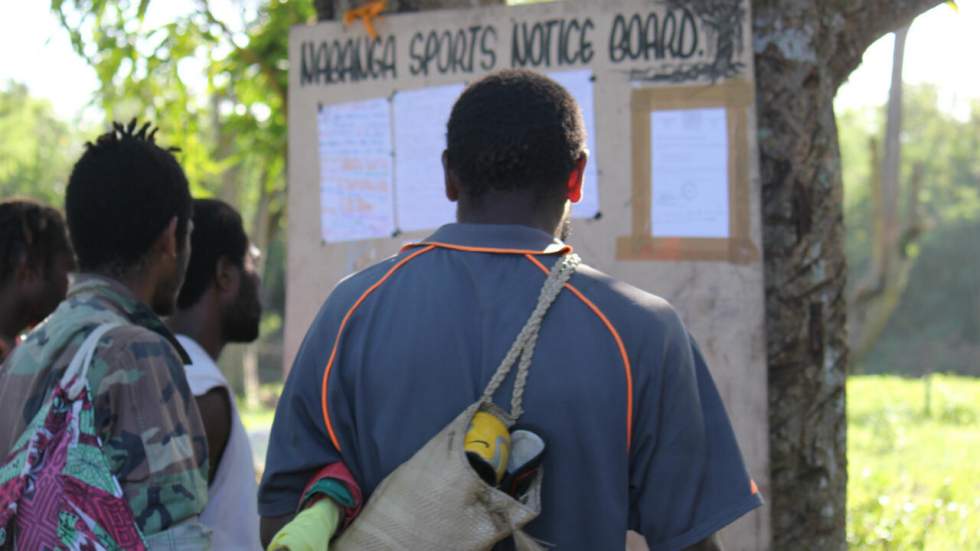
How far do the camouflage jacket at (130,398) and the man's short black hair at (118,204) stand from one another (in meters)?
0.08

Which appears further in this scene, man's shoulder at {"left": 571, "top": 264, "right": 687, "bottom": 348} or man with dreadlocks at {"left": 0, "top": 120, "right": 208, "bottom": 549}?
man with dreadlocks at {"left": 0, "top": 120, "right": 208, "bottom": 549}

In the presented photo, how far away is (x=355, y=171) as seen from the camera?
3.85 meters

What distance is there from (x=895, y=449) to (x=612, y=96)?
840 cm

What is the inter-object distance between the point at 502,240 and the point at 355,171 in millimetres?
1910

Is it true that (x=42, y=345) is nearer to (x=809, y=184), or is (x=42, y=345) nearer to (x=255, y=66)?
(x=809, y=184)

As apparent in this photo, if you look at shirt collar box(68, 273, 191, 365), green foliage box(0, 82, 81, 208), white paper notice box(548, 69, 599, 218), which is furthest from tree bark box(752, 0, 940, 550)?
green foliage box(0, 82, 81, 208)

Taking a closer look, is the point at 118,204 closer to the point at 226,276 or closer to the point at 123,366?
the point at 123,366

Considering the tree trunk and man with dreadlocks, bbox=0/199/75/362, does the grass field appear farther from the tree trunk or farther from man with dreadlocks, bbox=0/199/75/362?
man with dreadlocks, bbox=0/199/75/362

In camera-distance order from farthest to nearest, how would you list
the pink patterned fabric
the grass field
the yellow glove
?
the grass field, the pink patterned fabric, the yellow glove

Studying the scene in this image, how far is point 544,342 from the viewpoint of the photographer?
6.26 feet

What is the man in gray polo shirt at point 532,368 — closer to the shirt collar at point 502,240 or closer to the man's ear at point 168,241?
the shirt collar at point 502,240

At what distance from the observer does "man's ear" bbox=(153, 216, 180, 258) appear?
261 centimetres

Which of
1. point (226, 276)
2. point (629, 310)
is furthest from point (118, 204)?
point (629, 310)

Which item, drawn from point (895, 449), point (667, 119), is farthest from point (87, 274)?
point (895, 449)
